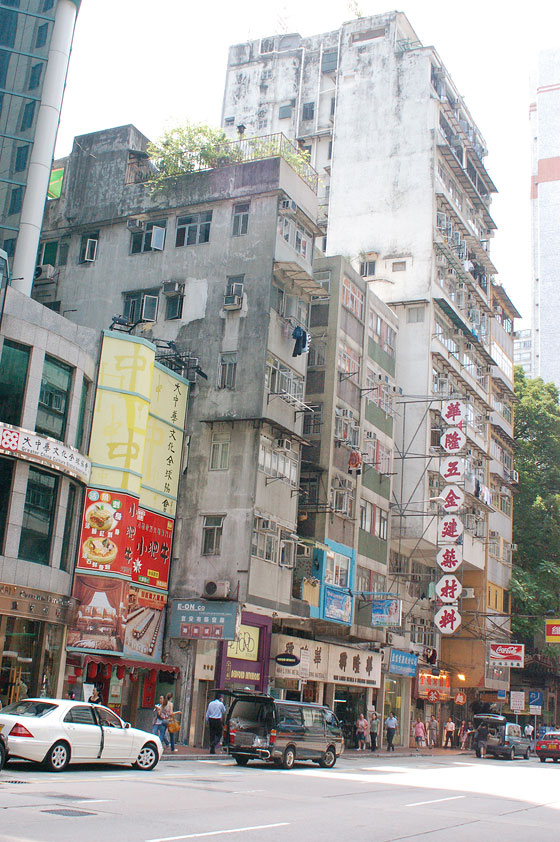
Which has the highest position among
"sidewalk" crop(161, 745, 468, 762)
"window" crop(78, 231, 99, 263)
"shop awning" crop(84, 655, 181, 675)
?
"window" crop(78, 231, 99, 263)

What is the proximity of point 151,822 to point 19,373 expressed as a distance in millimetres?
15885

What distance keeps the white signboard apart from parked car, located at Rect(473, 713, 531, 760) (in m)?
5.30

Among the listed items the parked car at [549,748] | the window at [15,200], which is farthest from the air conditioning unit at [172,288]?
the parked car at [549,748]

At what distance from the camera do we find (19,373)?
24969 millimetres

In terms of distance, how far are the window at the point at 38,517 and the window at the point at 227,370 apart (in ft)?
28.9

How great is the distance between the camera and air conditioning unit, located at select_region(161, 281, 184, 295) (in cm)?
3450

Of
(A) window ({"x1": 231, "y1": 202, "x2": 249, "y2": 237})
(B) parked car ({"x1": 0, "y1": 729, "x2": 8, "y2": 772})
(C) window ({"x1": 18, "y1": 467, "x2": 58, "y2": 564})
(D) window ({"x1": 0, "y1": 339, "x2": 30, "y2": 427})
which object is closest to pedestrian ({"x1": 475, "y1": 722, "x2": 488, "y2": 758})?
(C) window ({"x1": 18, "y1": 467, "x2": 58, "y2": 564})

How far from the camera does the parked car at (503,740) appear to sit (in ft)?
126

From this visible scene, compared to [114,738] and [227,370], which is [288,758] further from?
[227,370]

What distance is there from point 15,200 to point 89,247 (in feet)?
14.7

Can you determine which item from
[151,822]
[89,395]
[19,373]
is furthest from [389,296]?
[151,822]

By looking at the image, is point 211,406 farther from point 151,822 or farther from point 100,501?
point 151,822

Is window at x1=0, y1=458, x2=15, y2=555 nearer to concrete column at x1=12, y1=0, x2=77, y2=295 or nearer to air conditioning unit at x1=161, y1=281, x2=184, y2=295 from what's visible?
air conditioning unit at x1=161, y1=281, x2=184, y2=295

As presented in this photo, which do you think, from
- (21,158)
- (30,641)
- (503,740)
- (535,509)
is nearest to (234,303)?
(21,158)
